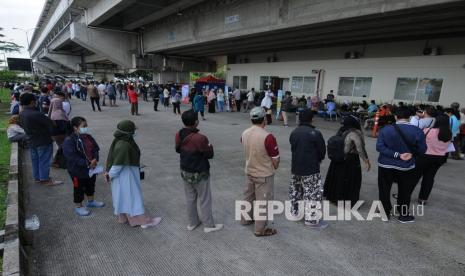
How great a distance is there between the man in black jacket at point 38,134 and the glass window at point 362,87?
55.6 feet

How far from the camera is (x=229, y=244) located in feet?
11.5

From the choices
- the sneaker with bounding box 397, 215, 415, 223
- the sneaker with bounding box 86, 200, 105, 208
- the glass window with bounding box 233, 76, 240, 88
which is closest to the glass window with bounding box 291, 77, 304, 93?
the glass window with bounding box 233, 76, 240, 88

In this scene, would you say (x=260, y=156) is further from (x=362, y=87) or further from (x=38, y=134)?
(x=362, y=87)

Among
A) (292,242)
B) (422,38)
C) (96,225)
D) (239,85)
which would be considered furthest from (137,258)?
(239,85)

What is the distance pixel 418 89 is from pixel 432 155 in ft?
40.3

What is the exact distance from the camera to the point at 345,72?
17.9 meters

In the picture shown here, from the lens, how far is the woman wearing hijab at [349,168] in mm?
4105

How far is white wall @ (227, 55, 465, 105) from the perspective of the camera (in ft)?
42.8

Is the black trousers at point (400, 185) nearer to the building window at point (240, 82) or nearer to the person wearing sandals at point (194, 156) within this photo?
the person wearing sandals at point (194, 156)

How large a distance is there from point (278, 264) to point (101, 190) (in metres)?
3.66

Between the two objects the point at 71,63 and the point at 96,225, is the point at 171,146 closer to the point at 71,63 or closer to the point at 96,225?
the point at 96,225

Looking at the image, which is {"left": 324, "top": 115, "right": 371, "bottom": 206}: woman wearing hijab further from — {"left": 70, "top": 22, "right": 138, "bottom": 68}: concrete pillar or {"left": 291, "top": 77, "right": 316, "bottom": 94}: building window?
{"left": 70, "top": 22, "right": 138, "bottom": 68}: concrete pillar

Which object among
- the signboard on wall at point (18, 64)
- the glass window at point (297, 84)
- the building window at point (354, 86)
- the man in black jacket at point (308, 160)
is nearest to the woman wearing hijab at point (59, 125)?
the man in black jacket at point (308, 160)

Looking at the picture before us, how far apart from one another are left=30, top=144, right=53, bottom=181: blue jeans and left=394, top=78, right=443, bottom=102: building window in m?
16.6
